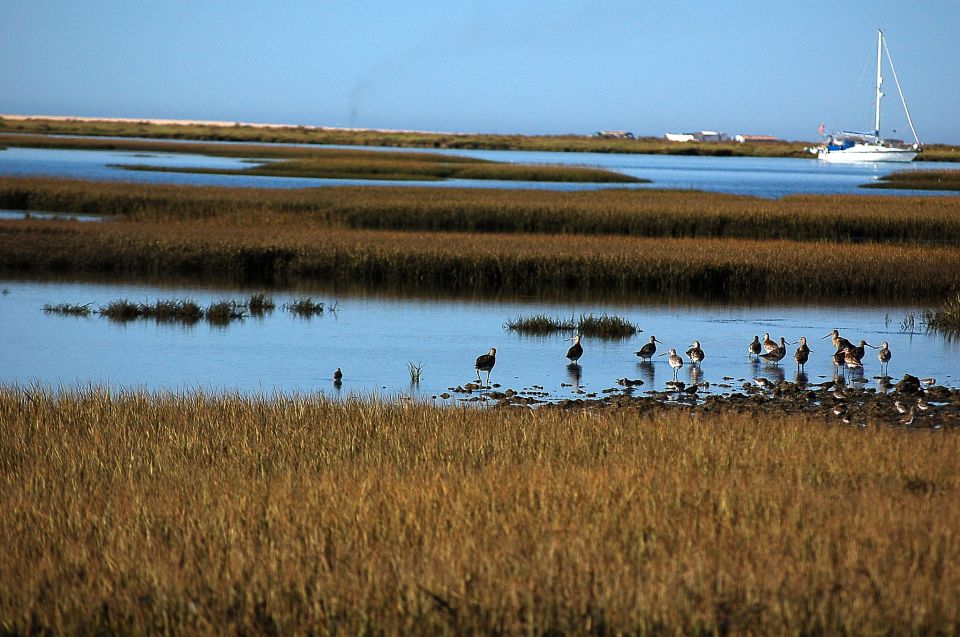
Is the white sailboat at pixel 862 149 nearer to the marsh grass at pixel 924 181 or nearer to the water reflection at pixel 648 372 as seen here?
the marsh grass at pixel 924 181

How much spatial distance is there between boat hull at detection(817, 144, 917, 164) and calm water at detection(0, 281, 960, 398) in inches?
5309

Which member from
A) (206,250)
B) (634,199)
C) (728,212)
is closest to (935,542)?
(206,250)

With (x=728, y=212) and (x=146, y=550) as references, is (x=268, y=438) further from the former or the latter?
(x=728, y=212)

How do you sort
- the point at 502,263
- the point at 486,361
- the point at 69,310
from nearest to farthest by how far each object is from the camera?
the point at 486,361 < the point at 69,310 < the point at 502,263

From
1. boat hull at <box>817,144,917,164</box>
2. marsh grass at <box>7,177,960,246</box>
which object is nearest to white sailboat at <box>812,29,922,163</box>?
boat hull at <box>817,144,917,164</box>

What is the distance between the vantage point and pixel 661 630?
250 inches

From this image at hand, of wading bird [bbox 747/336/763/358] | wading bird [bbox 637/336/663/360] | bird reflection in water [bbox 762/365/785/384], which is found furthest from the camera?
wading bird [bbox 747/336/763/358]

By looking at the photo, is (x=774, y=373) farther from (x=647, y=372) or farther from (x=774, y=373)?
(x=647, y=372)

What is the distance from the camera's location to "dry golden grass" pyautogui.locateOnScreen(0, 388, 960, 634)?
6570 mm

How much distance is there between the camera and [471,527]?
8.02 m

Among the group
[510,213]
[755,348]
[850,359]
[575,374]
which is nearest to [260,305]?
[575,374]

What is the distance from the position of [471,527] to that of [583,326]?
15.2 meters

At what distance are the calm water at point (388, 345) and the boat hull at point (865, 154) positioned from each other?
135m

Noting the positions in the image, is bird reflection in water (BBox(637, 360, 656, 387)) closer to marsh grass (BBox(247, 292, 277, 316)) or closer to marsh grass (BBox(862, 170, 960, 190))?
marsh grass (BBox(247, 292, 277, 316))
